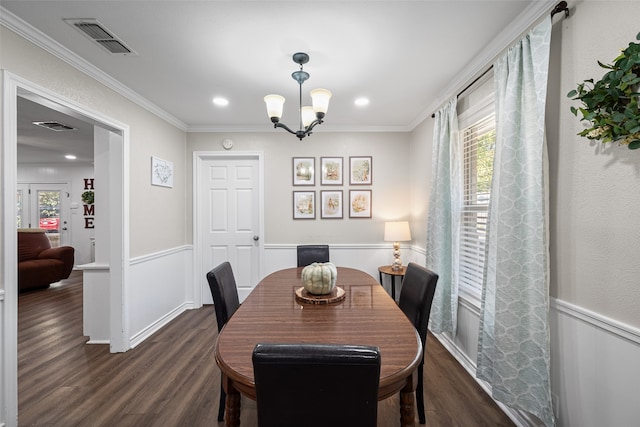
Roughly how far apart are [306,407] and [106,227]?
9.46 feet

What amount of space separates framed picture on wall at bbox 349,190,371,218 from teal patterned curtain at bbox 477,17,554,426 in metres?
2.10

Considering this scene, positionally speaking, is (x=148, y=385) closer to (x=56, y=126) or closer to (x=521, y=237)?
(x=521, y=237)

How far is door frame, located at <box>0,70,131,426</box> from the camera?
1.67 m

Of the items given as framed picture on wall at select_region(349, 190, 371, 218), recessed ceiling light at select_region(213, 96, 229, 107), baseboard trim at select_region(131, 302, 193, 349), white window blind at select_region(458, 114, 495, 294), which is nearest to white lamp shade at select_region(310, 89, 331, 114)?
white window blind at select_region(458, 114, 495, 294)

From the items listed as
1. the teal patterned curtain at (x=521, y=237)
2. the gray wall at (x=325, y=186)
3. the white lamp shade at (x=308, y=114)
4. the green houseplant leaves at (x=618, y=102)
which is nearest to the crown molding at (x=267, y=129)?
the gray wall at (x=325, y=186)

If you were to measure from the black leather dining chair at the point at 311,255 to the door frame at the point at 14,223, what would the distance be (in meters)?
1.70

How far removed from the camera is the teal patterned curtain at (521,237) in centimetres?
148

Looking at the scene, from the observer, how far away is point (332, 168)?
387 centimetres

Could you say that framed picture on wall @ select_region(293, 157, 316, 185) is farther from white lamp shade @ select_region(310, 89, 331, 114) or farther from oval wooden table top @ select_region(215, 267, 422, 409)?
oval wooden table top @ select_region(215, 267, 422, 409)

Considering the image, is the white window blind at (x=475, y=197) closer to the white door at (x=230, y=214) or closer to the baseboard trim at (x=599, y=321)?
the baseboard trim at (x=599, y=321)

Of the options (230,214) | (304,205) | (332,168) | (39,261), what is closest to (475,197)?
(332,168)

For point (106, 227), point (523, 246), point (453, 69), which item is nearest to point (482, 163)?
point (453, 69)

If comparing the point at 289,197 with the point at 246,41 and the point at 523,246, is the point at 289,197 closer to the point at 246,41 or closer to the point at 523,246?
the point at 246,41

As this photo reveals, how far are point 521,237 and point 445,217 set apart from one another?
108 cm
